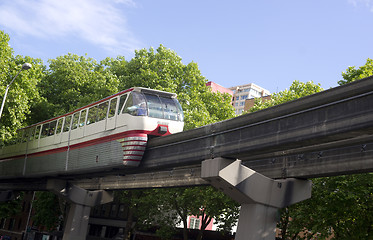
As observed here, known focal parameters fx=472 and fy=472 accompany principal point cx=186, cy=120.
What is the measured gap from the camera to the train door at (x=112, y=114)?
797 inches

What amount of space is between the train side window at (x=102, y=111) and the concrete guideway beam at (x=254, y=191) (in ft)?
23.6

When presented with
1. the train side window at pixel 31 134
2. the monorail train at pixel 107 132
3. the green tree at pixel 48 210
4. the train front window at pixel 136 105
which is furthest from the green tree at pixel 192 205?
the train front window at pixel 136 105

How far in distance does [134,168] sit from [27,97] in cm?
2024

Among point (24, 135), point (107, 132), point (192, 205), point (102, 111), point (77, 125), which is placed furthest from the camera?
point (192, 205)

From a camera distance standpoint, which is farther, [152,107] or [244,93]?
[244,93]

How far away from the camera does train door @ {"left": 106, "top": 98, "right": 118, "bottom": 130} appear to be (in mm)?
20234

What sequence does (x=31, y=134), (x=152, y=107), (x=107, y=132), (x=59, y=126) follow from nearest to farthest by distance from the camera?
(x=152, y=107), (x=107, y=132), (x=59, y=126), (x=31, y=134)

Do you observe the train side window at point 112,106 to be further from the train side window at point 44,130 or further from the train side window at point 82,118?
the train side window at point 44,130

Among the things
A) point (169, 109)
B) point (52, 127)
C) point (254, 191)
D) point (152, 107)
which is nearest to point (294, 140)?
point (254, 191)

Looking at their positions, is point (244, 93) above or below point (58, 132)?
above

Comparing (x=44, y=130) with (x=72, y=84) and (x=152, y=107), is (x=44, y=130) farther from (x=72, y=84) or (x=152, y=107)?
(x=72, y=84)

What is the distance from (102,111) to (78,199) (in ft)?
35.1

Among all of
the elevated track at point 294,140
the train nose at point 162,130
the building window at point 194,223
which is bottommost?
the building window at point 194,223

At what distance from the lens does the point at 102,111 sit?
2156cm
